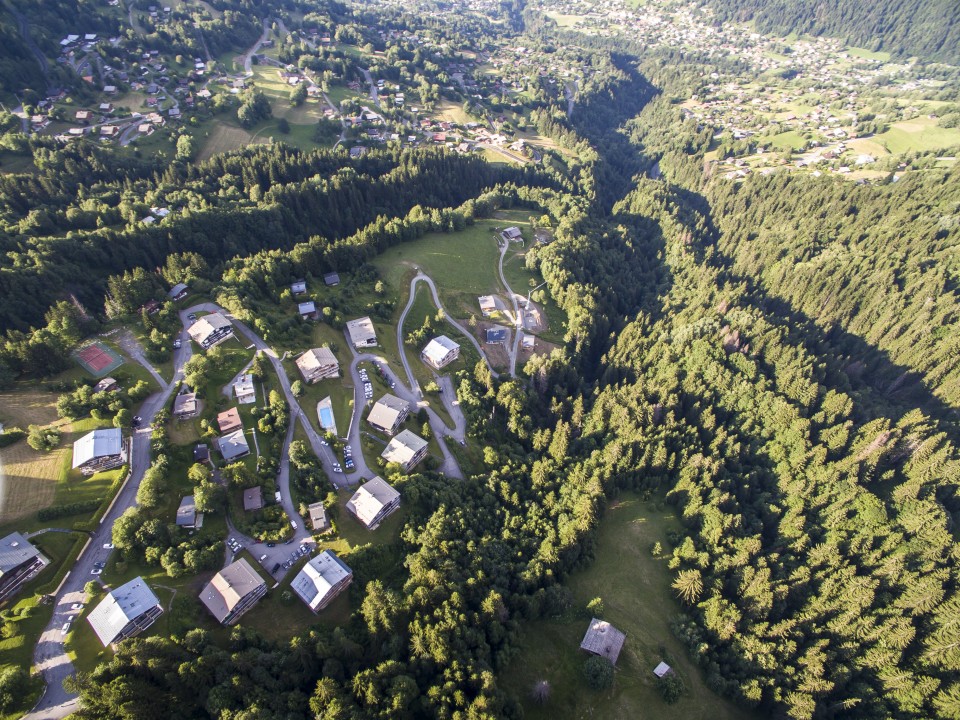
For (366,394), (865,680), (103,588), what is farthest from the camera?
(366,394)

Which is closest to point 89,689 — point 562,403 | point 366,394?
point 366,394

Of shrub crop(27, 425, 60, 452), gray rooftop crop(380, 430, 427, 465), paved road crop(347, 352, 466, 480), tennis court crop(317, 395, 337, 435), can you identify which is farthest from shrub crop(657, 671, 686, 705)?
shrub crop(27, 425, 60, 452)

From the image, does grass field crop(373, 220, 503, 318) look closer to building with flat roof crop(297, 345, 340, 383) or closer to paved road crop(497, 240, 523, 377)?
paved road crop(497, 240, 523, 377)

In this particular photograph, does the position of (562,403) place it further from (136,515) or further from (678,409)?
(136,515)

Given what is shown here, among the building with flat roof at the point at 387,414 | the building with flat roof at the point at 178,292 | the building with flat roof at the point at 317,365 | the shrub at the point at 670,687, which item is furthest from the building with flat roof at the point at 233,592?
the building with flat roof at the point at 178,292

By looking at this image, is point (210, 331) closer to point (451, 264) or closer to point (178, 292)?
point (178, 292)

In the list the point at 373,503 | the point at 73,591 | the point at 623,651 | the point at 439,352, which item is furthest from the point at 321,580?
the point at 439,352

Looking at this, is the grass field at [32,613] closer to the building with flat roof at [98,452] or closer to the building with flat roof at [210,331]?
the building with flat roof at [98,452]
